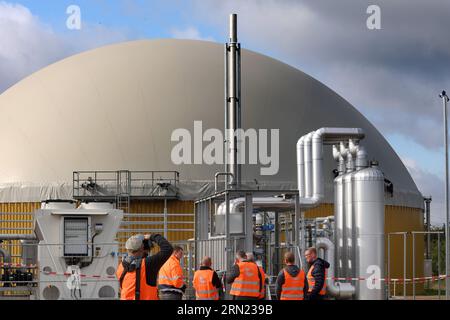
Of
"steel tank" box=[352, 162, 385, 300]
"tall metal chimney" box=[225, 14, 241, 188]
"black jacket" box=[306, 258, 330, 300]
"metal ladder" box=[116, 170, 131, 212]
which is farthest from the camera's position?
"metal ladder" box=[116, 170, 131, 212]

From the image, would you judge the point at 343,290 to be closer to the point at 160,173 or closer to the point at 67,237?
the point at 67,237

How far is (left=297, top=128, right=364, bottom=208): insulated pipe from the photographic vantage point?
89.2 feet

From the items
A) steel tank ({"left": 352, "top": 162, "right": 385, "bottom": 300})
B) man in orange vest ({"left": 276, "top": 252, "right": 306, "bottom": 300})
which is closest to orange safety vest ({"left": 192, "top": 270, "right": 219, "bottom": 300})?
man in orange vest ({"left": 276, "top": 252, "right": 306, "bottom": 300})

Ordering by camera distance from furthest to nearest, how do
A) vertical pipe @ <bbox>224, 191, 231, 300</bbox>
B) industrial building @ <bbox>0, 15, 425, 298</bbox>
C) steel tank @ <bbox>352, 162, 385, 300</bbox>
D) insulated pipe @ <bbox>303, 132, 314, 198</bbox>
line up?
1. industrial building @ <bbox>0, 15, 425, 298</bbox>
2. insulated pipe @ <bbox>303, 132, 314, 198</bbox>
3. steel tank @ <bbox>352, 162, 385, 300</bbox>
4. vertical pipe @ <bbox>224, 191, 231, 300</bbox>

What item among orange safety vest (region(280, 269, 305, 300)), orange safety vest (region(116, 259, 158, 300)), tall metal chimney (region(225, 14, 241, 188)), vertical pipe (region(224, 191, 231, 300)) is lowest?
orange safety vest (region(280, 269, 305, 300))

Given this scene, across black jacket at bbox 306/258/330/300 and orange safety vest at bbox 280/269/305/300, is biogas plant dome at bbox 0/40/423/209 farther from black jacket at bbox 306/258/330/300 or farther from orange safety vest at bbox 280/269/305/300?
orange safety vest at bbox 280/269/305/300

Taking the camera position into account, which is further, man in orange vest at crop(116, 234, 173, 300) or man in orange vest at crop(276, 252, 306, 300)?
man in orange vest at crop(276, 252, 306, 300)

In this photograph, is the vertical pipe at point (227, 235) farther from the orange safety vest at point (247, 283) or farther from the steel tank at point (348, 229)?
the orange safety vest at point (247, 283)

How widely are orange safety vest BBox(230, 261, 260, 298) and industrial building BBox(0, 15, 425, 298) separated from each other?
61.8 feet

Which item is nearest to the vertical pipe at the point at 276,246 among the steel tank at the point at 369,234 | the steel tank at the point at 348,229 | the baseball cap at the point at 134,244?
the steel tank at the point at 348,229

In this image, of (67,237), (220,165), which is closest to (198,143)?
(220,165)

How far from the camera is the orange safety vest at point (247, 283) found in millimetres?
16219

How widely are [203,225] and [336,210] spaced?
3.72m

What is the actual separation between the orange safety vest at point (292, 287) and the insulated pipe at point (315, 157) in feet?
37.7
